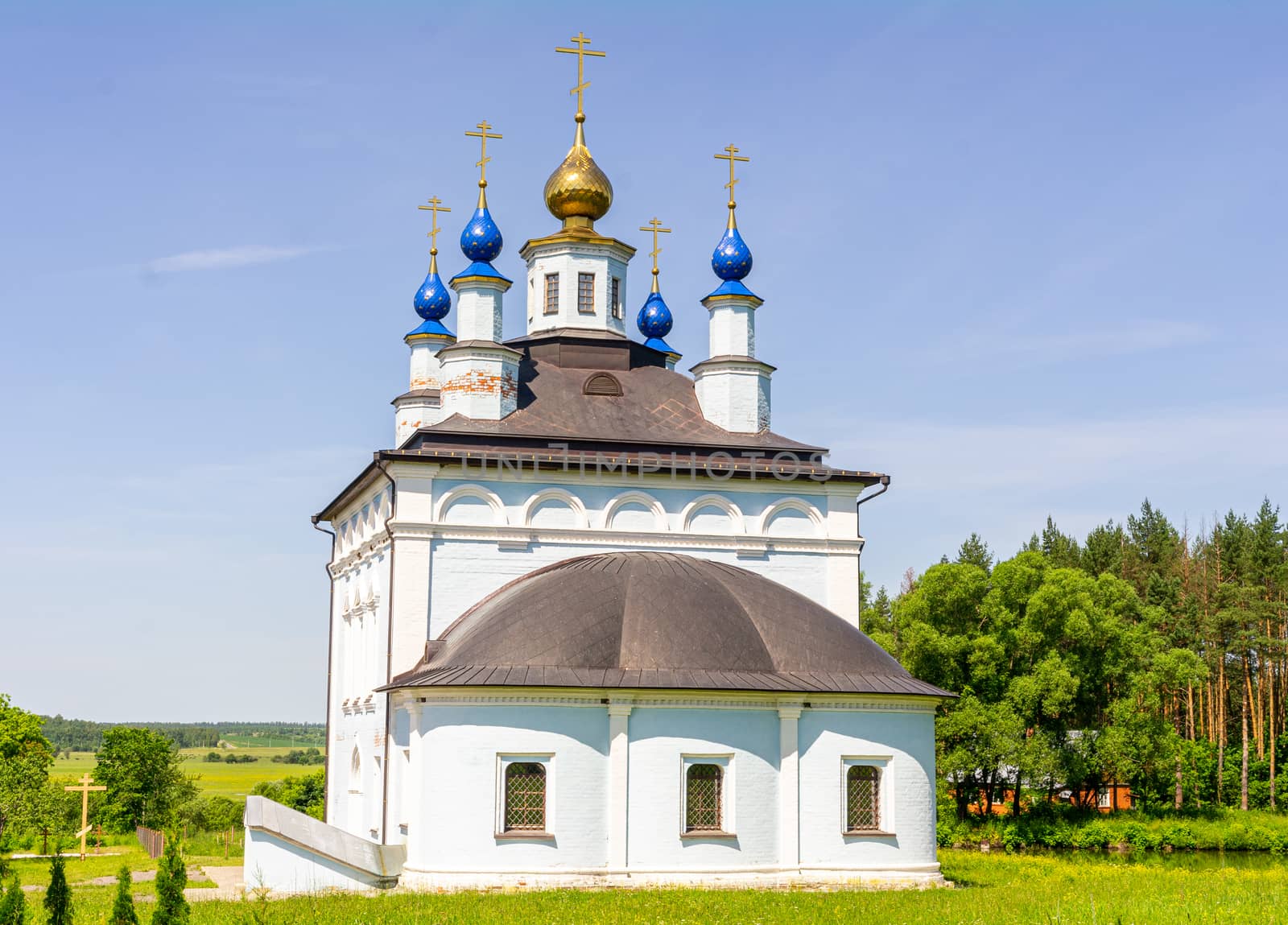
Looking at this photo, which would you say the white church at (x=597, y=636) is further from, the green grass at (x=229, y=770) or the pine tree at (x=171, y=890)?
the green grass at (x=229, y=770)

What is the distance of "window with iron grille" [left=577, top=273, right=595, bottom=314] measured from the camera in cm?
2545

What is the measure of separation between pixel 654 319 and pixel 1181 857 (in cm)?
1882

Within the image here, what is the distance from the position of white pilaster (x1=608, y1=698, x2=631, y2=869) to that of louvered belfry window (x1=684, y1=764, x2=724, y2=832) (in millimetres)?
781

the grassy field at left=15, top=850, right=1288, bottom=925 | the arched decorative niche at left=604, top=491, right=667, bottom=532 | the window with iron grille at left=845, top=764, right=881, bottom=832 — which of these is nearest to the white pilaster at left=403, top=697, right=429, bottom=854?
the grassy field at left=15, top=850, right=1288, bottom=925

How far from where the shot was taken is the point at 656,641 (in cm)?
1806

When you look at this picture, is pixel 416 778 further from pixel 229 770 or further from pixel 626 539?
pixel 229 770

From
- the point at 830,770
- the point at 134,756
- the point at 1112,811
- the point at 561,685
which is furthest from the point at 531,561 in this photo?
the point at 134,756

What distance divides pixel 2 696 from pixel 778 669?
3432 cm

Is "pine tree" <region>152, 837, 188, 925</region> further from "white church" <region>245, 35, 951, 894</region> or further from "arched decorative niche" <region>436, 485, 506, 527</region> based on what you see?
"arched decorative niche" <region>436, 485, 506, 527</region>

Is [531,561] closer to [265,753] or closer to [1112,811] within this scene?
[1112,811]

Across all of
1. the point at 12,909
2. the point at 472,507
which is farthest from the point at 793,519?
the point at 12,909

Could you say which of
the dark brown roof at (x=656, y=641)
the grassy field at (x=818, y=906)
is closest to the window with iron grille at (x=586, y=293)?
the dark brown roof at (x=656, y=641)

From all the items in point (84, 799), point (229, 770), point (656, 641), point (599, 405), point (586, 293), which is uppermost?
point (586, 293)

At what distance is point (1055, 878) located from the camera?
19594mm
